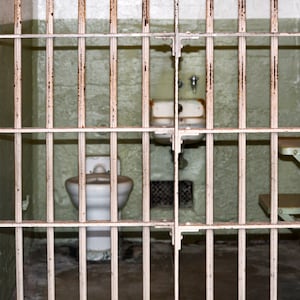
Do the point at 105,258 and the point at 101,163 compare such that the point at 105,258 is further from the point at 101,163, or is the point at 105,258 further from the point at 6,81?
the point at 6,81

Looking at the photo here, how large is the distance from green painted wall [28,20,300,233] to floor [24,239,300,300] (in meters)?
0.34

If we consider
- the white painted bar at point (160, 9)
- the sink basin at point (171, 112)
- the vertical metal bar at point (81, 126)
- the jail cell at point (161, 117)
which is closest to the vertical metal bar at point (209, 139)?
the vertical metal bar at point (81, 126)

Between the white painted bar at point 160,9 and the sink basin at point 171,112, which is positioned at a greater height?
the white painted bar at point 160,9

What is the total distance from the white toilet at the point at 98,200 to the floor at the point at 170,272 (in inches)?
5.6

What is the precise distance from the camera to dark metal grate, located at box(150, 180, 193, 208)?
5.68 meters

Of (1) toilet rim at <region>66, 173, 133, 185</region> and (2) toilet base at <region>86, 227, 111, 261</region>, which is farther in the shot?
(2) toilet base at <region>86, 227, 111, 261</region>

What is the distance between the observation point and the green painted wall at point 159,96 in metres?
5.52

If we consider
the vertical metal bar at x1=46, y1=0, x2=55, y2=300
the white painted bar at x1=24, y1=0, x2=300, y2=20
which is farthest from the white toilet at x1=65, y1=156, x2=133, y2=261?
the vertical metal bar at x1=46, y1=0, x2=55, y2=300

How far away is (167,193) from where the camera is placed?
18.7 ft

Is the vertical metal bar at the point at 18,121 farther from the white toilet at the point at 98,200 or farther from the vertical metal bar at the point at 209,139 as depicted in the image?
the white toilet at the point at 98,200

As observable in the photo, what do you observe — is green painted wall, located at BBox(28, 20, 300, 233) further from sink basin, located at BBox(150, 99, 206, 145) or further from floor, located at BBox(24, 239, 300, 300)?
floor, located at BBox(24, 239, 300, 300)

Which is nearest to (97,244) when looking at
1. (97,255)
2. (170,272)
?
(97,255)

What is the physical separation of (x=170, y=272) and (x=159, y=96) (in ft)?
4.88

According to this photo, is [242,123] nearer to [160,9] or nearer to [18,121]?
[18,121]
